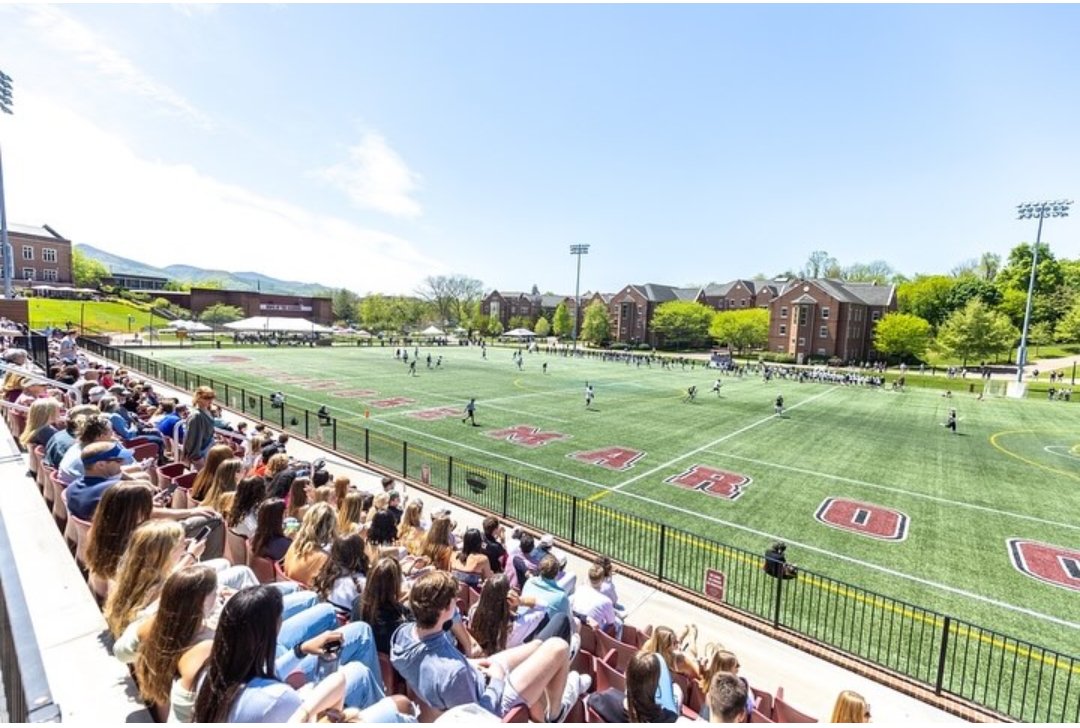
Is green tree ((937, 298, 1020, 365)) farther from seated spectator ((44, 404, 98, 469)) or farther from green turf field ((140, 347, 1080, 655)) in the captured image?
seated spectator ((44, 404, 98, 469))

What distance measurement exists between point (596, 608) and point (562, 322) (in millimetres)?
118557

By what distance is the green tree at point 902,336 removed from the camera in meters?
77.4

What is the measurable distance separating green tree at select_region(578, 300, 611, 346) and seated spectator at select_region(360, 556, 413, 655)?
355ft

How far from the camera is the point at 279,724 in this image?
2539mm

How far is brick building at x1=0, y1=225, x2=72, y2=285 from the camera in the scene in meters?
92.1

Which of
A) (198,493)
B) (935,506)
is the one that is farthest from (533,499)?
(935,506)

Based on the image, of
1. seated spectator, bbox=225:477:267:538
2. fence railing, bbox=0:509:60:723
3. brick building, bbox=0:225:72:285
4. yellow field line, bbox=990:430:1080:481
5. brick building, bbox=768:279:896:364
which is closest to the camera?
fence railing, bbox=0:509:60:723

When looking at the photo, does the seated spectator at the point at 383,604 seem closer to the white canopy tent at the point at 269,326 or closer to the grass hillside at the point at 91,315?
the white canopy tent at the point at 269,326

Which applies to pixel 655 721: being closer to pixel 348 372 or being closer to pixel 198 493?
pixel 198 493

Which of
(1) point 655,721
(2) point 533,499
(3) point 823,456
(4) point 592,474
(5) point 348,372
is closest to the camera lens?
(1) point 655,721

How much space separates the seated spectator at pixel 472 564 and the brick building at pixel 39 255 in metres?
122

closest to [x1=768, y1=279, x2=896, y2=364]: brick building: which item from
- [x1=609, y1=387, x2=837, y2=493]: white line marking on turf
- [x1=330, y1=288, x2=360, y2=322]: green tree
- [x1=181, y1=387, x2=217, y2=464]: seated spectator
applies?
[x1=609, y1=387, x2=837, y2=493]: white line marking on turf

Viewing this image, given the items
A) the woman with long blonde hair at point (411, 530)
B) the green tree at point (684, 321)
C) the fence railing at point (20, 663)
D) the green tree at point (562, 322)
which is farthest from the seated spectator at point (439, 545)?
the green tree at point (562, 322)

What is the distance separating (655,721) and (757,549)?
1006 cm
